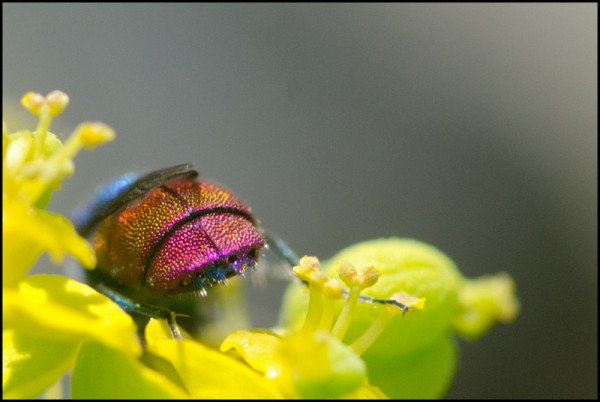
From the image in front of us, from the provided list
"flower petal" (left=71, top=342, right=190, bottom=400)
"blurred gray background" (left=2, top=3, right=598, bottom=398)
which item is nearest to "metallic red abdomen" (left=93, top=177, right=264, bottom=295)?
"flower petal" (left=71, top=342, right=190, bottom=400)

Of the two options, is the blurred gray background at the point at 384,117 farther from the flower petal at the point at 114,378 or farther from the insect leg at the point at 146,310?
the flower petal at the point at 114,378

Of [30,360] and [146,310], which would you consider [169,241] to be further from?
[30,360]

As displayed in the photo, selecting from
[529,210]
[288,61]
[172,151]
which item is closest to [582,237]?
[529,210]

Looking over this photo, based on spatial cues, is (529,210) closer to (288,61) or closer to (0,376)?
(288,61)

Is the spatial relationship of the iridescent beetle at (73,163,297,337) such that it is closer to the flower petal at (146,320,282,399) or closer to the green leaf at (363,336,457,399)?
the flower petal at (146,320,282,399)

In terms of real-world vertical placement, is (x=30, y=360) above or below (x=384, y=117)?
below

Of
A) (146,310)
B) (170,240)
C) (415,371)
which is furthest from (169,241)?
(415,371)

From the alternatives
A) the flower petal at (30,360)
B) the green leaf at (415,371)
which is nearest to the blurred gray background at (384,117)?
the green leaf at (415,371)
